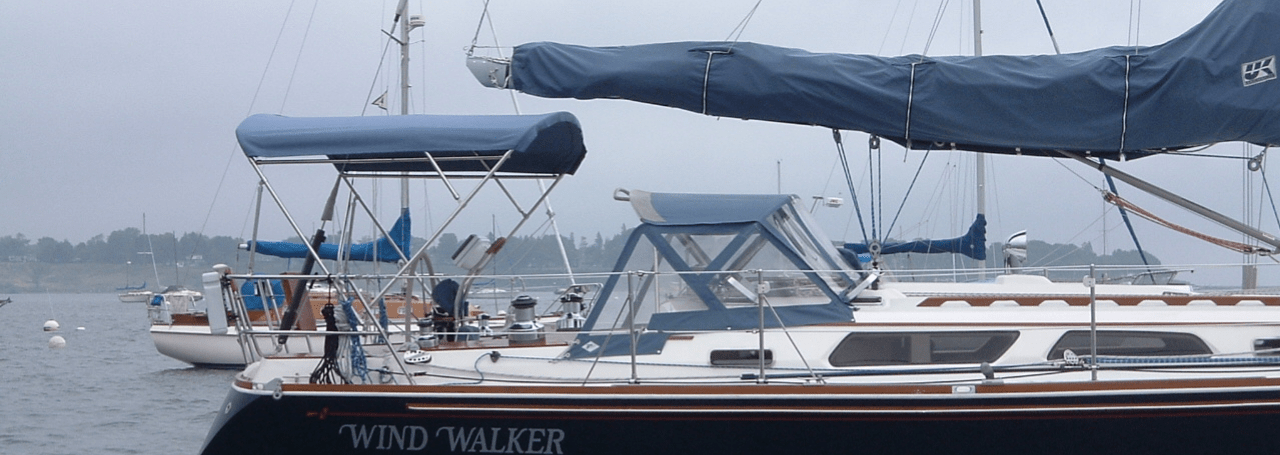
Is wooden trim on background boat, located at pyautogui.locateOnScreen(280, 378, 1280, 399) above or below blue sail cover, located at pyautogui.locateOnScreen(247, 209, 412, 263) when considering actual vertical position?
below

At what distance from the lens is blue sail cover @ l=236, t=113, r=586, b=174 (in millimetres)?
7781

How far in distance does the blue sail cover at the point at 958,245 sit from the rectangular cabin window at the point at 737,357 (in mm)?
7187

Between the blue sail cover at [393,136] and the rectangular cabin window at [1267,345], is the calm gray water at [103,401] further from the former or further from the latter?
the rectangular cabin window at [1267,345]

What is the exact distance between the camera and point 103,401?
60.4ft

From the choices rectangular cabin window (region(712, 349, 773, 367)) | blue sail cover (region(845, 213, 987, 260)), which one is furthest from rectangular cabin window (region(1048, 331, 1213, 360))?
blue sail cover (region(845, 213, 987, 260))

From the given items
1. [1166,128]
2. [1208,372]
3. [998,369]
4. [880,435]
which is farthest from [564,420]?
[1166,128]

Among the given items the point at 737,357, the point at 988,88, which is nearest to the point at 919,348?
the point at 737,357

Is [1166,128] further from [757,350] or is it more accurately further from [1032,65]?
[757,350]

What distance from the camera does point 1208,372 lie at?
7.02 m

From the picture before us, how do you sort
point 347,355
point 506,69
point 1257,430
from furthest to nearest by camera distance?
point 506,69 < point 347,355 < point 1257,430

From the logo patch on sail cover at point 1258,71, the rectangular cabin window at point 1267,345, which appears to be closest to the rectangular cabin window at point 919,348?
the rectangular cabin window at point 1267,345

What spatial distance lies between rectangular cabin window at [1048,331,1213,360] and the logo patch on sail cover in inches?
70.1

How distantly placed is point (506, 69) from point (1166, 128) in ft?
15.4

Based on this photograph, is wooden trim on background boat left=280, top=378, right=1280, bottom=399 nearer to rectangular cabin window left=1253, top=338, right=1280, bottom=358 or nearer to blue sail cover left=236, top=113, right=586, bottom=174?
rectangular cabin window left=1253, top=338, right=1280, bottom=358
